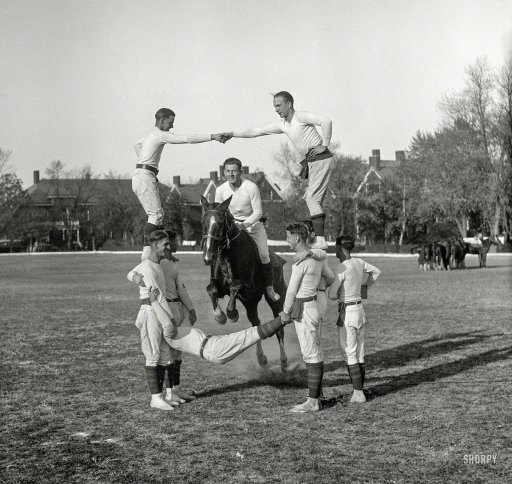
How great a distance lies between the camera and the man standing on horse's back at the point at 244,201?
10188 millimetres

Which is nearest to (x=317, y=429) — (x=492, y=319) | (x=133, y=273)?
(x=133, y=273)

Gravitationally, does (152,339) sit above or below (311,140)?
below

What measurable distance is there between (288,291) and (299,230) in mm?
704

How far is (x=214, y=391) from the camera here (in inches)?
376

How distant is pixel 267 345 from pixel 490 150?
51.3m

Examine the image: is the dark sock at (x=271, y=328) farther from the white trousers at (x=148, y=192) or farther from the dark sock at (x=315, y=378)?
the white trousers at (x=148, y=192)

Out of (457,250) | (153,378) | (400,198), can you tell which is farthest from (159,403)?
(400,198)

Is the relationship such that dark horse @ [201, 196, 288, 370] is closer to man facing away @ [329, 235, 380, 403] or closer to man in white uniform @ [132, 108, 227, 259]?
man in white uniform @ [132, 108, 227, 259]

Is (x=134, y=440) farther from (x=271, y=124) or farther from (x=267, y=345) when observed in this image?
(x=267, y=345)

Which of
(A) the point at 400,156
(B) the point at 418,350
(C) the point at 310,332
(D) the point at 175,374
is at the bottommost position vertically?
(B) the point at 418,350

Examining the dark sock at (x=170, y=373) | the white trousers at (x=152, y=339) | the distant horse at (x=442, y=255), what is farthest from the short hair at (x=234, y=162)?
the distant horse at (x=442, y=255)

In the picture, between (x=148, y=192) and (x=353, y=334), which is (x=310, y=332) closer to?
(x=353, y=334)

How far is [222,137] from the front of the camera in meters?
10.0

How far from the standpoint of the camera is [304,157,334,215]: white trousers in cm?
1010
